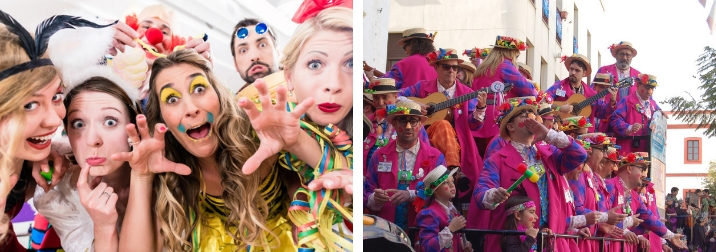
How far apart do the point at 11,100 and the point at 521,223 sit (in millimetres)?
2664

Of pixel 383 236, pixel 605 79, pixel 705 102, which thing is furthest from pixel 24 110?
pixel 705 102

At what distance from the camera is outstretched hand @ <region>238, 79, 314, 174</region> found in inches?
151

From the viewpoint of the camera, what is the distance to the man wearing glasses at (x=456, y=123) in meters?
5.05

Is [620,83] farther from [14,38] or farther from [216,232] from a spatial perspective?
[14,38]

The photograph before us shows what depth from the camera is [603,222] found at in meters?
5.19

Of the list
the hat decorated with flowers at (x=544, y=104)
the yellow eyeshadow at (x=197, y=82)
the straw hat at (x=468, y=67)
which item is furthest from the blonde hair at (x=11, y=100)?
the hat decorated with flowers at (x=544, y=104)

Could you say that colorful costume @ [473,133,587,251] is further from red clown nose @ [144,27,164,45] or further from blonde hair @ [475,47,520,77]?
red clown nose @ [144,27,164,45]

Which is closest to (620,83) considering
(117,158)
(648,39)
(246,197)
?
(648,39)

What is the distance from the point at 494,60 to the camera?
508 cm

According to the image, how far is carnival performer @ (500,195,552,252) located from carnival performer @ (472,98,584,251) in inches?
1.2

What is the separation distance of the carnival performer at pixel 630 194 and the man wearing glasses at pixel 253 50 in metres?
2.28

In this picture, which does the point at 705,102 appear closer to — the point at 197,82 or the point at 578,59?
the point at 578,59

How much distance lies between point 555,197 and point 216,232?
1.99 m

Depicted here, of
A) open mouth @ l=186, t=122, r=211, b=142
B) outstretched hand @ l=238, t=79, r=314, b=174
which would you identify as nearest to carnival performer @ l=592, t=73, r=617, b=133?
outstretched hand @ l=238, t=79, r=314, b=174
